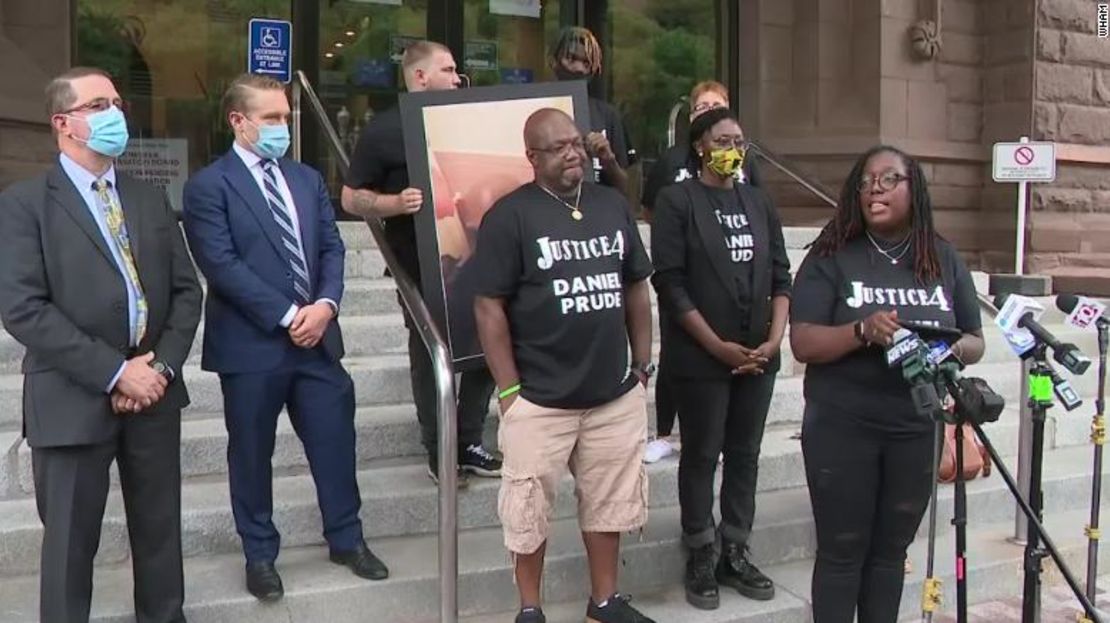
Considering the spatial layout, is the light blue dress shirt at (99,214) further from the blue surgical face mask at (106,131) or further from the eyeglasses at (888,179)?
the eyeglasses at (888,179)

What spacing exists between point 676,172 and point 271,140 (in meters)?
1.63

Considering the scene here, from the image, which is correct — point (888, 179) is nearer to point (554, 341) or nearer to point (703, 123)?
point (703, 123)

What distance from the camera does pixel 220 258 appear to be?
361 centimetres

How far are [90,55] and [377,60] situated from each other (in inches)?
88.5

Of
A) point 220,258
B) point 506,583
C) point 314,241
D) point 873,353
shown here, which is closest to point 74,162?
point 220,258

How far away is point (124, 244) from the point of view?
326 cm

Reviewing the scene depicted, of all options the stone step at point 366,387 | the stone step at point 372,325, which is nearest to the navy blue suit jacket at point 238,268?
the stone step at point 366,387

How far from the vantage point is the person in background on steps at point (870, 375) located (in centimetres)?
327

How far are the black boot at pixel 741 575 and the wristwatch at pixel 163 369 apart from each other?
6.93 feet

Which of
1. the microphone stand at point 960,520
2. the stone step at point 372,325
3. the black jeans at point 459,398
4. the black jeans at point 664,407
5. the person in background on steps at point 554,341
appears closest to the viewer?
the microphone stand at point 960,520

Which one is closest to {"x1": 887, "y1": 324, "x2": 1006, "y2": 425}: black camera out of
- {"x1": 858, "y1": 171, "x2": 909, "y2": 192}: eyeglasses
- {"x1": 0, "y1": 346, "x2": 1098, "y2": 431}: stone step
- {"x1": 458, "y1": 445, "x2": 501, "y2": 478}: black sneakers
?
{"x1": 858, "y1": 171, "x2": 909, "y2": 192}: eyeglasses

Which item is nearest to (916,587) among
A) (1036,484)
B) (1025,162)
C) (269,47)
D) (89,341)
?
(1036,484)

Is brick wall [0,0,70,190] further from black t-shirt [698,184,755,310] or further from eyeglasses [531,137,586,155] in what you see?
black t-shirt [698,184,755,310]

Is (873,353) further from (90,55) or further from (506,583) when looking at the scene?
(90,55)
